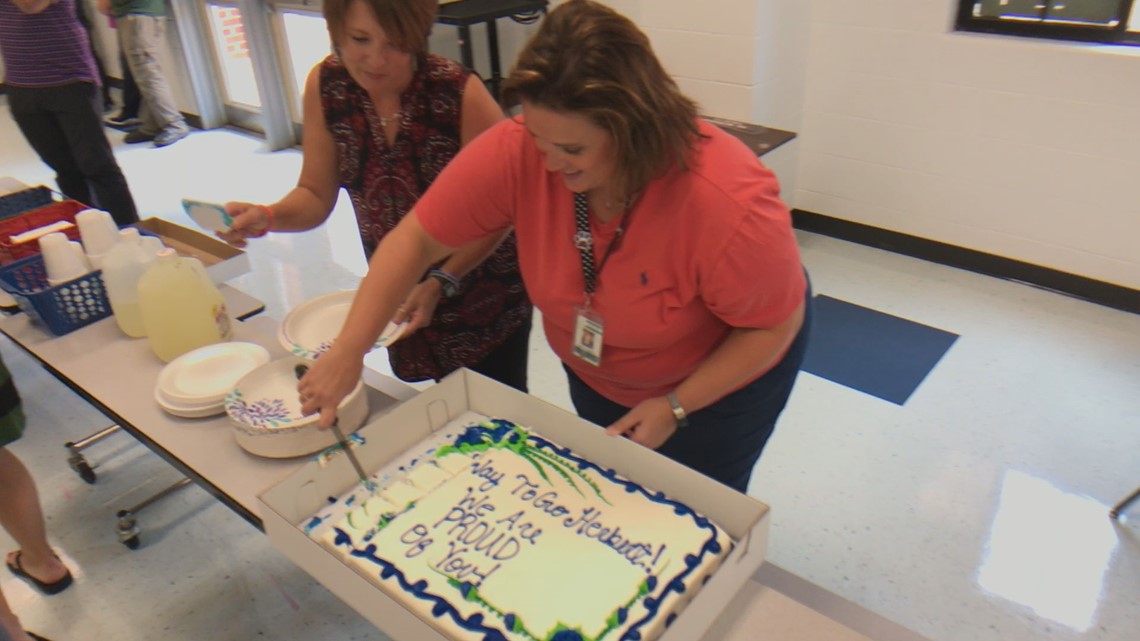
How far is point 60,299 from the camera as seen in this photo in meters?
1.56

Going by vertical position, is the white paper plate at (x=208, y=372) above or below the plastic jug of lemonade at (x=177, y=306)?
below

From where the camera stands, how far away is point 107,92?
597 cm

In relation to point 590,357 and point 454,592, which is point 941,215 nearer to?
point 590,357

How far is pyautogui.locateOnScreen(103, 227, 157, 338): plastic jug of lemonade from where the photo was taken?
1521 mm

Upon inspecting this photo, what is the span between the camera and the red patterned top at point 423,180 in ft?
4.59

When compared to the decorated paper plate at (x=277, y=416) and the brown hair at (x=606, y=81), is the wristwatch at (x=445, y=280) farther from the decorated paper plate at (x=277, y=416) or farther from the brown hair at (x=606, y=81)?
the brown hair at (x=606, y=81)

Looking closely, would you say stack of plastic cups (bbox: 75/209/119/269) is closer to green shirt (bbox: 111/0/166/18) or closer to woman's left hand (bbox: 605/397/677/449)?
woman's left hand (bbox: 605/397/677/449)

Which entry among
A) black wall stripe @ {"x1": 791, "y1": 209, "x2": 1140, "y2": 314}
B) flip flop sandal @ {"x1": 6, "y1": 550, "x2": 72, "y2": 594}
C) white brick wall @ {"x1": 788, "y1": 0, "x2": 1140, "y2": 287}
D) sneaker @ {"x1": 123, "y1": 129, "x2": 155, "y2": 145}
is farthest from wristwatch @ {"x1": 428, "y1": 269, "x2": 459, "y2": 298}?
sneaker @ {"x1": 123, "y1": 129, "x2": 155, "y2": 145}

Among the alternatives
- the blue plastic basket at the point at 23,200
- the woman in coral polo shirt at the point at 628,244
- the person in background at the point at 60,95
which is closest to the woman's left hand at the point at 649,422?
the woman in coral polo shirt at the point at 628,244

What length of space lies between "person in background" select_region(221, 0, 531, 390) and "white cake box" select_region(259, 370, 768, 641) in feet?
0.75

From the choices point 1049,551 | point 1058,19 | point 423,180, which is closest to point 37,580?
point 423,180

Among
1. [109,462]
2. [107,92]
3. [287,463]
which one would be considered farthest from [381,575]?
[107,92]

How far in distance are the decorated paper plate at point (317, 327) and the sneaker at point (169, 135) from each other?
4407 millimetres

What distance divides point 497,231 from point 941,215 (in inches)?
98.0
